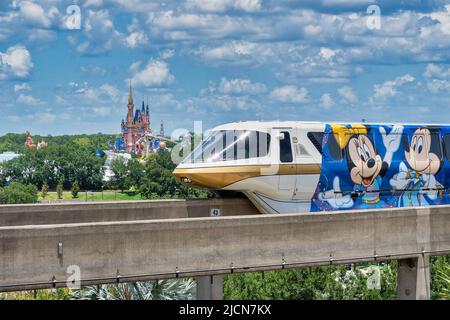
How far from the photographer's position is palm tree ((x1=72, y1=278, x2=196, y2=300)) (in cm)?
5000

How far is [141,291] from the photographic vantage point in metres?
51.2

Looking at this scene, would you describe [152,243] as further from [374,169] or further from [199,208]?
[374,169]

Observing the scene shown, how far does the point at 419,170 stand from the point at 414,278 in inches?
213

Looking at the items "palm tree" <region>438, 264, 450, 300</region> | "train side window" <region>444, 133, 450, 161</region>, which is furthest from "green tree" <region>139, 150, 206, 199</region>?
"train side window" <region>444, 133, 450, 161</region>

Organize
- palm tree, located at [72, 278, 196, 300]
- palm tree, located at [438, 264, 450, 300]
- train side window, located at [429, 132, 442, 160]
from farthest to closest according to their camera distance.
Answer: palm tree, located at [72, 278, 196, 300] < palm tree, located at [438, 264, 450, 300] < train side window, located at [429, 132, 442, 160]

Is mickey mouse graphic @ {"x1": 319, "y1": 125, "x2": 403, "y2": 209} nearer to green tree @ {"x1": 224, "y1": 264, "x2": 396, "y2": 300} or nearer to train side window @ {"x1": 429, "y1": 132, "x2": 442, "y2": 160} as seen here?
train side window @ {"x1": 429, "y1": 132, "x2": 442, "y2": 160}

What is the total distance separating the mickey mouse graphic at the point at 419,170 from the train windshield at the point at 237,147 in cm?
497

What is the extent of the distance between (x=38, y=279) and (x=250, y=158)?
8360 millimetres

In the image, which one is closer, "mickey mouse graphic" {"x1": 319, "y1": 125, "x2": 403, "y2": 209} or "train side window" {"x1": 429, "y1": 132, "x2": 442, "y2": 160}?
"mickey mouse graphic" {"x1": 319, "y1": 125, "x2": 403, "y2": 209}

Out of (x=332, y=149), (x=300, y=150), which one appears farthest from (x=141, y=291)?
(x=300, y=150)

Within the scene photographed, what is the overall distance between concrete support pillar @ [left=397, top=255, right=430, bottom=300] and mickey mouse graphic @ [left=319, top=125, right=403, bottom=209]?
3.02m

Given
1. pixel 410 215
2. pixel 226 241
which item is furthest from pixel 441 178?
pixel 226 241
